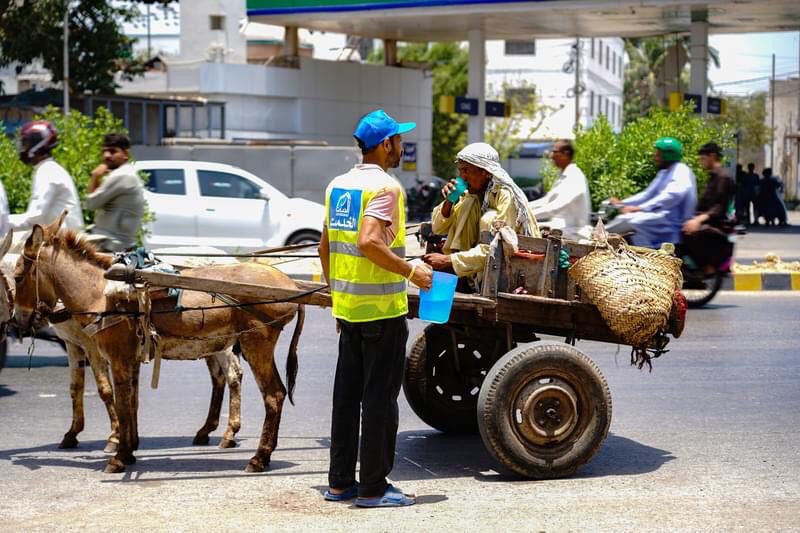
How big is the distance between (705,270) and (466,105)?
708 inches

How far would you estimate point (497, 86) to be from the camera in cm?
7144

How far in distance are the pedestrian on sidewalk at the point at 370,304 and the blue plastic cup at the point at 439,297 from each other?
13 centimetres

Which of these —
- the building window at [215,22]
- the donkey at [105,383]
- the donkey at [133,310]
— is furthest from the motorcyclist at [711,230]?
the building window at [215,22]

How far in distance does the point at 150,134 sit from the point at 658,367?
82.4 ft

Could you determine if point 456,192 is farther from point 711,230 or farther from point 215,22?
point 215,22

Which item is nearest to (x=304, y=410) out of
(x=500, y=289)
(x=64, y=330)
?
(x=64, y=330)

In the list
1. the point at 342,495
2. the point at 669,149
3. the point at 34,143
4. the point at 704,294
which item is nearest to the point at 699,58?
the point at 704,294

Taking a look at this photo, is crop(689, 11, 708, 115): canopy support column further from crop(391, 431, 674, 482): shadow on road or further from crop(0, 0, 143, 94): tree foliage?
crop(391, 431, 674, 482): shadow on road

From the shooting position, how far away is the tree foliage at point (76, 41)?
31562mm

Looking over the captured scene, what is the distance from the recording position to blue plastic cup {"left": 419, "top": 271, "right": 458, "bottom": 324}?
6.24 m

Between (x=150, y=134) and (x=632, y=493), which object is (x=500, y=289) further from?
(x=150, y=134)

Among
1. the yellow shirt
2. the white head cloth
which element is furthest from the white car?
the white head cloth

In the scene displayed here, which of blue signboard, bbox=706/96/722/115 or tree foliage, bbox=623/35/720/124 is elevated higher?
tree foliage, bbox=623/35/720/124

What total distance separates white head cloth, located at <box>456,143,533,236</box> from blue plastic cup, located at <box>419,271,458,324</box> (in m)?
0.93
